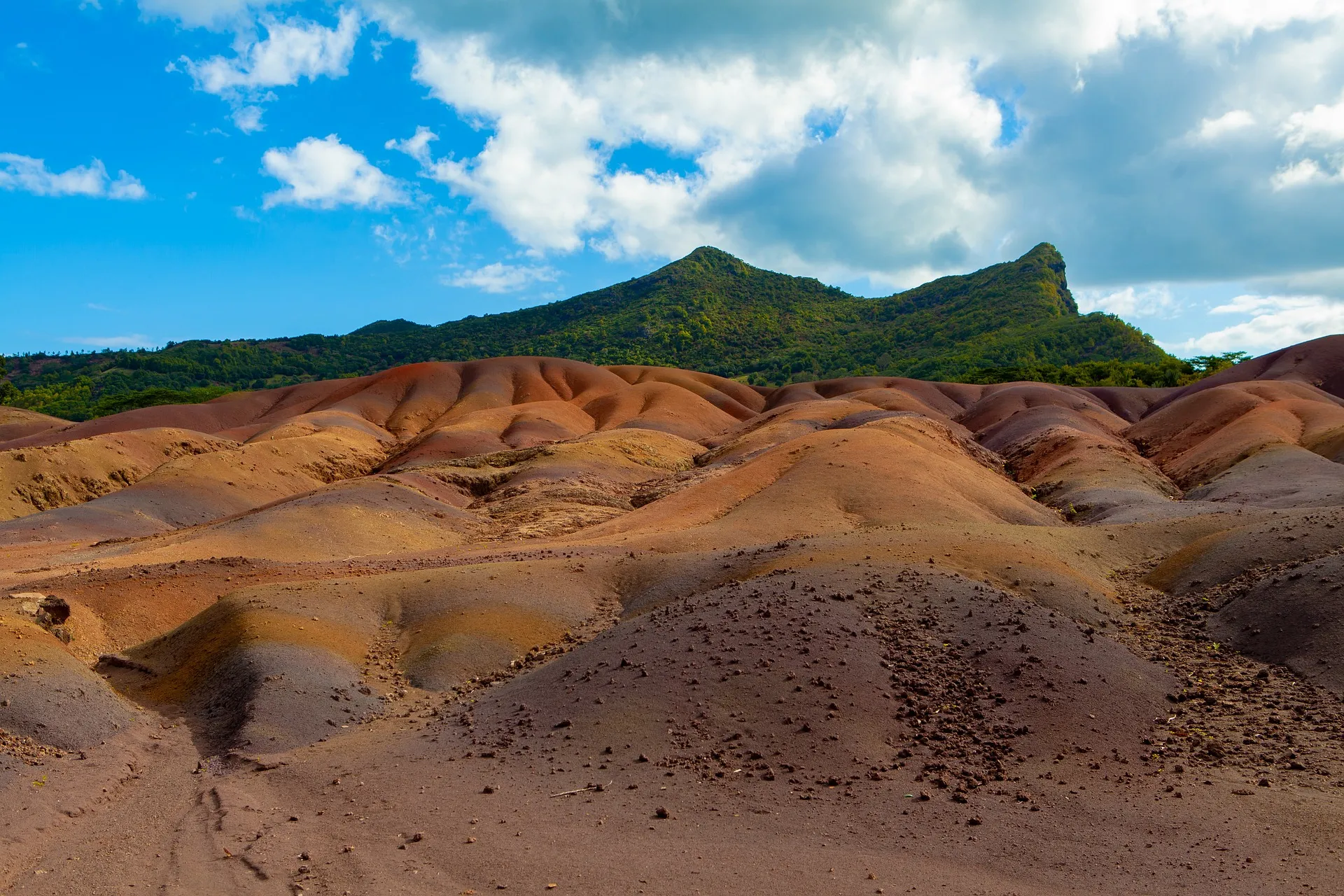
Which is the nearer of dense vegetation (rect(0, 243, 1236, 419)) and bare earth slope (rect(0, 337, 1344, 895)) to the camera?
bare earth slope (rect(0, 337, 1344, 895))

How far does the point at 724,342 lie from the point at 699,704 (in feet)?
481

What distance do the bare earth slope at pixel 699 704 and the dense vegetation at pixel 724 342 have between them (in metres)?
89.7

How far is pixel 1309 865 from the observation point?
33.0 feet

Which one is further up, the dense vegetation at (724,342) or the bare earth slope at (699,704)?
the dense vegetation at (724,342)

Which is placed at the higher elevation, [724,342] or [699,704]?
[724,342]

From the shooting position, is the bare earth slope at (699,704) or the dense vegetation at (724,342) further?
the dense vegetation at (724,342)

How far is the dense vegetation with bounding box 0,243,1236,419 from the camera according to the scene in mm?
127062

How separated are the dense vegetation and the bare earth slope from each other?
8974cm

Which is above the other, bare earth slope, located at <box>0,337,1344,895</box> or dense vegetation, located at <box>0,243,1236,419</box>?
dense vegetation, located at <box>0,243,1236,419</box>

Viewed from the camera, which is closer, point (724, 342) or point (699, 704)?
point (699, 704)

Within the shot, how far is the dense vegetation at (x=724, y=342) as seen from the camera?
127062 mm

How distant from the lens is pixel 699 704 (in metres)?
14.8

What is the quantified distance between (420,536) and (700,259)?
165 meters

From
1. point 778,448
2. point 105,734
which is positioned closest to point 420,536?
point 778,448
